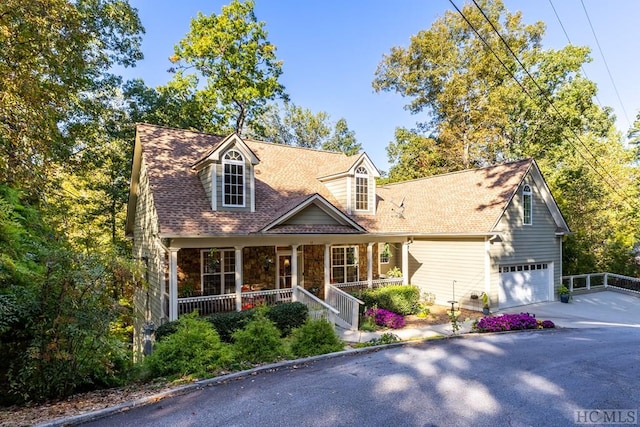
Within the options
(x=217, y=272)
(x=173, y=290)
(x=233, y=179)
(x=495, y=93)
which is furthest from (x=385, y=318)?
(x=495, y=93)

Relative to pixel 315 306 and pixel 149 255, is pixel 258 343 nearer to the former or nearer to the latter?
pixel 315 306

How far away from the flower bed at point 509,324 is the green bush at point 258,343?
6.94 m

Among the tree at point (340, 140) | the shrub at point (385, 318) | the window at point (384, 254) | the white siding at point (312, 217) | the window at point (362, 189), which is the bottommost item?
the shrub at point (385, 318)

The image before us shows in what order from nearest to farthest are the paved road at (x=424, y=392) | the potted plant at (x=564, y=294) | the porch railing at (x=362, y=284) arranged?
the paved road at (x=424, y=392)
the porch railing at (x=362, y=284)
the potted plant at (x=564, y=294)

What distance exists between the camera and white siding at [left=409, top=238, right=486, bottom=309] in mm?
14781

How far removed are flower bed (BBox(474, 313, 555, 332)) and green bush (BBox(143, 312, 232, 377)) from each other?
26.9 feet

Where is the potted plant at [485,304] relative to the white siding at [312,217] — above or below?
below

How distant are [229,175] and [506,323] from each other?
420 inches

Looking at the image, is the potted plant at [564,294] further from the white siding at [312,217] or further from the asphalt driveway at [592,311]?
the white siding at [312,217]

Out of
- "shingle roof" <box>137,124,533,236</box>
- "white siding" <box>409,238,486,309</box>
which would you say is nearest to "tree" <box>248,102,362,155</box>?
"shingle roof" <box>137,124,533,236</box>

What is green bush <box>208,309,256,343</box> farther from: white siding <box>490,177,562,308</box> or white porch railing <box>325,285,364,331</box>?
white siding <box>490,177,562,308</box>

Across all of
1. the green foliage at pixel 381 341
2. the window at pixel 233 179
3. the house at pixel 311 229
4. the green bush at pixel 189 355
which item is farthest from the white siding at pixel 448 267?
the green bush at pixel 189 355

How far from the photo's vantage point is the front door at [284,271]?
14.6m

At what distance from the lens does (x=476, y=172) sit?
60.5 ft
